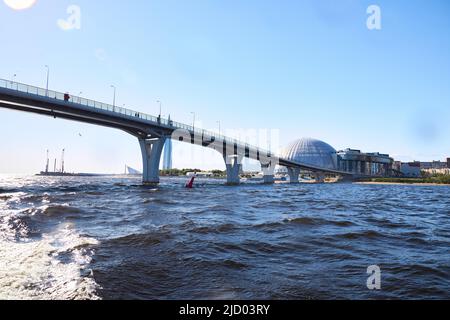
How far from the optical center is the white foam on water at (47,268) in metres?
6.15

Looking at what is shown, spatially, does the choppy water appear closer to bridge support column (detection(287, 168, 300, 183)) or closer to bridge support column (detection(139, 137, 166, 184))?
bridge support column (detection(139, 137, 166, 184))

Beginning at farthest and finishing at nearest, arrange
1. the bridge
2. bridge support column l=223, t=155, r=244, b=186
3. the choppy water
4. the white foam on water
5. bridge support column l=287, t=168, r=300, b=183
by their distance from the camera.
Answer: bridge support column l=287, t=168, r=300, b=183 → bridge support column l=223, t=155, r=244, b=186 → the bridge → the choppy water → the white foam on water

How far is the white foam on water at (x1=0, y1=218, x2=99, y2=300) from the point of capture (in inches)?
242

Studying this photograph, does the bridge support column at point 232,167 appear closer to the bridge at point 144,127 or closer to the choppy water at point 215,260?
the bridge at point 144,127

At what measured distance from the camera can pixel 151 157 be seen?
7044 centimetres

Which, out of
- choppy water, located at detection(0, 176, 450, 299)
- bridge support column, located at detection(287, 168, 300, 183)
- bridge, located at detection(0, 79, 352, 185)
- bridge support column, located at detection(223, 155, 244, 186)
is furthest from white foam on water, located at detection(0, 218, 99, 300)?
bridge support column, located at detection(287, 168, 300, 183)

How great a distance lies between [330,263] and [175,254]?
4.97 m

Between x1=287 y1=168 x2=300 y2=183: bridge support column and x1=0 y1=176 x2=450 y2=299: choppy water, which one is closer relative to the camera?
x1=0 y1=176 x2=450 y2=299: choppy water

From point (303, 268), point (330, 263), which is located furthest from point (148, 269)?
point (330, 263)

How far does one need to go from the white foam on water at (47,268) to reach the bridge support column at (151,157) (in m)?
A: 58.5

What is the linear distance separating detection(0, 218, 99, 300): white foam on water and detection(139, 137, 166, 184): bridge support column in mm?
58521

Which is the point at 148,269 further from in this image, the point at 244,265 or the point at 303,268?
the point at 303,268

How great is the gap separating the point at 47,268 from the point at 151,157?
210 feet

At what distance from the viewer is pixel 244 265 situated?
8.42m
